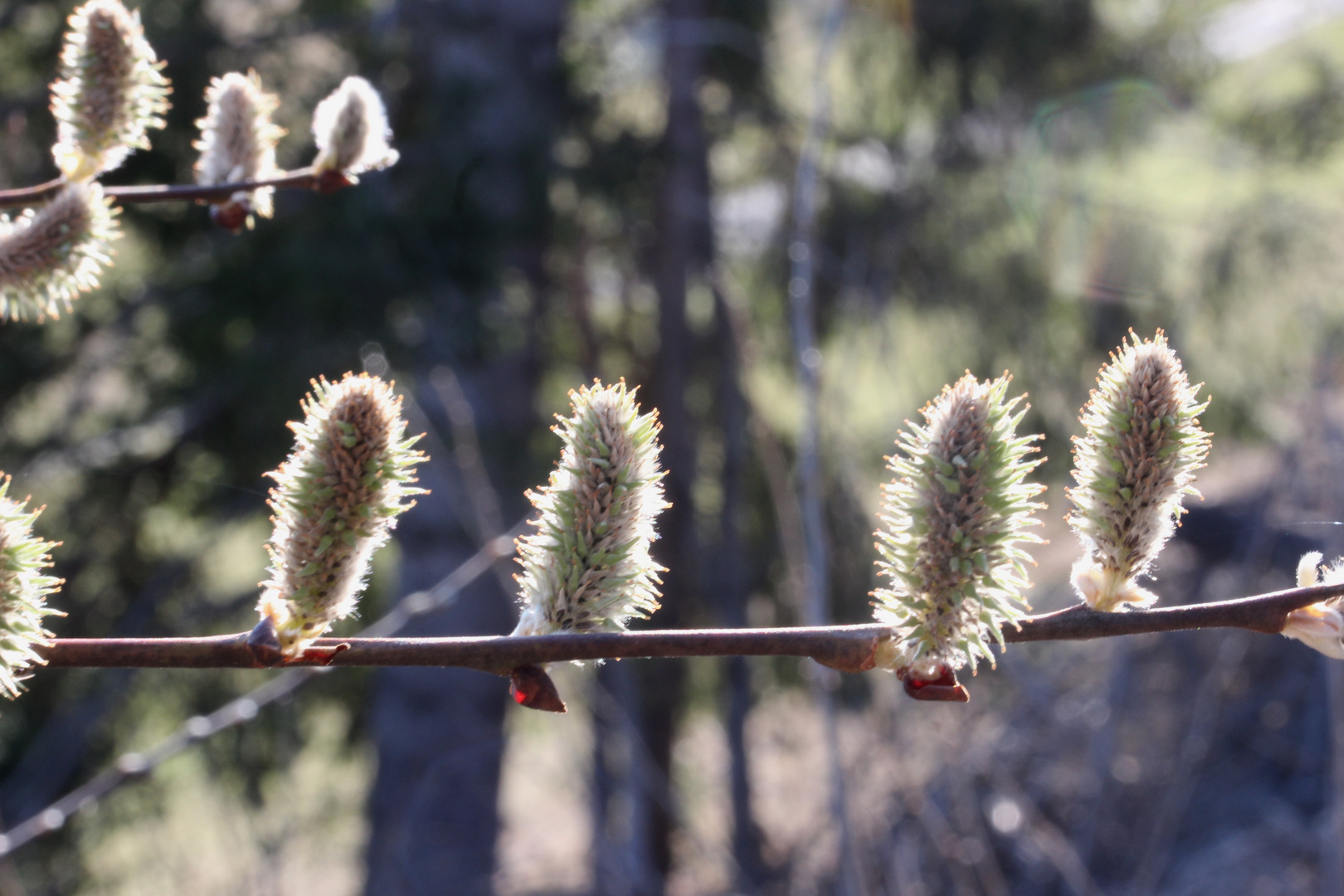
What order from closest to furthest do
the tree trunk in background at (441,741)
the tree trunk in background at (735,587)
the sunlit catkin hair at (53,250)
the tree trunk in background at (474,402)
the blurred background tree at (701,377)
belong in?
1. the sunlit catkin hair at (53,250)
2. the blurred background tree at (701,377)
3. the tree trunk in background at (474,402)
4. the tree trunk in background at (735,587)
5. the tree trunk in background at (441,741)

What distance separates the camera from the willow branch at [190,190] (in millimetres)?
1136

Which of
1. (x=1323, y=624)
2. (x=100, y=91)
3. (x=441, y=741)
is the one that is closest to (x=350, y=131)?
(x=100, y=91)

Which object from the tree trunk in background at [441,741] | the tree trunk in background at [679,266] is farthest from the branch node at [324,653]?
the tree trunk in background at [679,266]

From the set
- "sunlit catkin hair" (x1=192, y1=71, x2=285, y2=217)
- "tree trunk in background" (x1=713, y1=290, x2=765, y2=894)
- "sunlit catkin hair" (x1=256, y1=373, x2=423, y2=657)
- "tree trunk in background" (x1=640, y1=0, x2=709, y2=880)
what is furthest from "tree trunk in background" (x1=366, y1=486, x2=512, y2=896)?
"sunlit catkin hair" (x1=256, y1=373, x2=423, y2=657)

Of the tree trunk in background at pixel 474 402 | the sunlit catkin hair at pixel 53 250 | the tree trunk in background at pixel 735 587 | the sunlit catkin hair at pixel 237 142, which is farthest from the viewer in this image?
the tree trunk in background at pixel 735 587

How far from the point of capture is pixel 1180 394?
2.93ft

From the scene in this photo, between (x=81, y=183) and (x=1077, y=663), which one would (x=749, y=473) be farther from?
(x=81, y=183)

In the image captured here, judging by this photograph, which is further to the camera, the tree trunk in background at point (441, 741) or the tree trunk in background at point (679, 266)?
the tree trunk in background at point (679, 266)

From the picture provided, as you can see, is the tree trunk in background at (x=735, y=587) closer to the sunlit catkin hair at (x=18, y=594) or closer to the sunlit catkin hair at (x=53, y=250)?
the sunlit catkin hair at (x=53, y=250)

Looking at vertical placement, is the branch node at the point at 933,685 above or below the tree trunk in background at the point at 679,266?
below

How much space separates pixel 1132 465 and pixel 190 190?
98 centimetres

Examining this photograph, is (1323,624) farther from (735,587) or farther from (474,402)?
(474,402)

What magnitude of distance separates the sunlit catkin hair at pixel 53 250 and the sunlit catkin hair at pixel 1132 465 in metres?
0.99

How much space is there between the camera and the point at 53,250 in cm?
111
